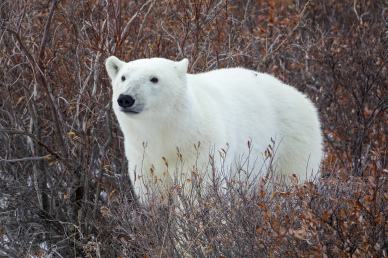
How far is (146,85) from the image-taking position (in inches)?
181

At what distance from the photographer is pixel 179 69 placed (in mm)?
4758

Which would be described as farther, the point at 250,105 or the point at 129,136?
the point at 250,105

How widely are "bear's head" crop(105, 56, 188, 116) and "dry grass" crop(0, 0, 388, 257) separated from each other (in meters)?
0.50

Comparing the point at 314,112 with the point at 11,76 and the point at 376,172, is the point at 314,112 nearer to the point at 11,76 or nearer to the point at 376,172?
the point at 11,76

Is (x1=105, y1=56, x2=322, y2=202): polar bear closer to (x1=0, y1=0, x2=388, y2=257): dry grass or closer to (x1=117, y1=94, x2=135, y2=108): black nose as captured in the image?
(x1=117, y1=94, x2=135, y2=108): black nose

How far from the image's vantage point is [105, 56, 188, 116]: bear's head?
4516 mm

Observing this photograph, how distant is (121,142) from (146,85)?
135 centimetres

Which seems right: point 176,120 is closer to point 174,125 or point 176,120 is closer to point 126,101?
point 174,125

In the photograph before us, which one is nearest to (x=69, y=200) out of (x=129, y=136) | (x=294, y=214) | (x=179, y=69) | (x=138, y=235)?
(x=129, y=136)

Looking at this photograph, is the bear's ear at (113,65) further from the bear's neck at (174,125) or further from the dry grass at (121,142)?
the dry grass at (121,142)

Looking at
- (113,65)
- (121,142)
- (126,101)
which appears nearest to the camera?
(126,101)

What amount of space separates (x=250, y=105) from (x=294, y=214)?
5.87 ft

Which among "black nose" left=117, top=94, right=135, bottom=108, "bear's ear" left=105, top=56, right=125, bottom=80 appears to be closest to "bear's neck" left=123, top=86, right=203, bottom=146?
"black nose" left=117, top=94, right=135, bottom=108

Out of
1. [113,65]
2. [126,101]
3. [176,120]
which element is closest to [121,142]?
[113,65]
